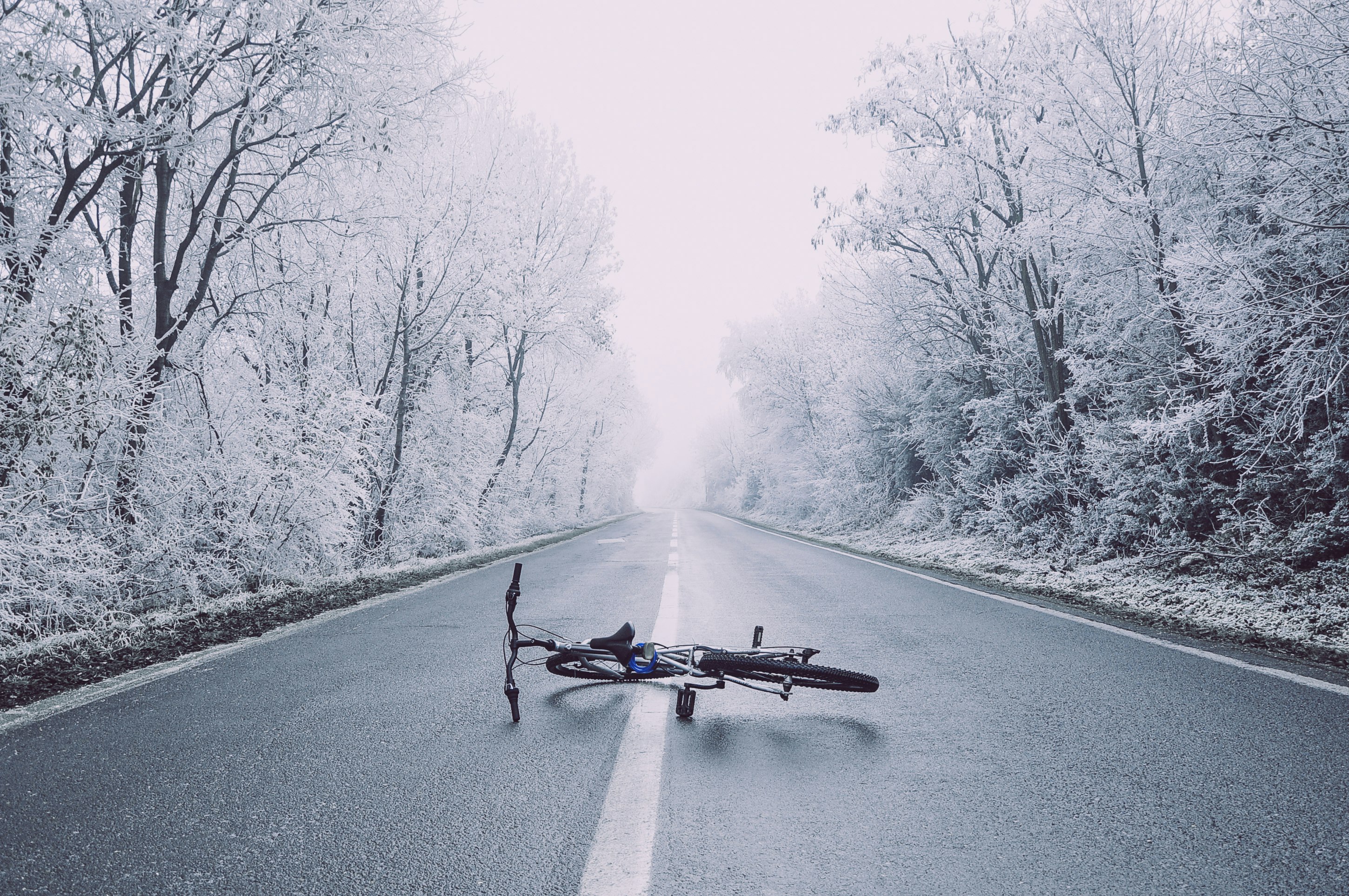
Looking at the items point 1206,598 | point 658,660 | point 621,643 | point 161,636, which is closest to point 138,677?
point 161,636

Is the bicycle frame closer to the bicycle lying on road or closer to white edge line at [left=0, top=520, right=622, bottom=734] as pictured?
the bicycle lying on road

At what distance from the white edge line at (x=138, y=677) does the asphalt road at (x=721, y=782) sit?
145mm

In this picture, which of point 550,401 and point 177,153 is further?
point 550,401

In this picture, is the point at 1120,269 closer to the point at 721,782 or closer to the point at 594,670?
the point at 594,670

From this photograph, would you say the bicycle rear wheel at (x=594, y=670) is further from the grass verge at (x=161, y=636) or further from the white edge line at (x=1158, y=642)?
the white edge line at (x=1158, y=642)

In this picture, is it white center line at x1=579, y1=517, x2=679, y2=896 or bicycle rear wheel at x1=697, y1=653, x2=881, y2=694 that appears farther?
bicycle rear wheel at x1=697, y1=653, x2=881, y2=694

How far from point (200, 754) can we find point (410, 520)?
12.3m

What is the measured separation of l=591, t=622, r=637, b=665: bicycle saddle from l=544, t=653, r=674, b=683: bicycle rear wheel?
212 mm

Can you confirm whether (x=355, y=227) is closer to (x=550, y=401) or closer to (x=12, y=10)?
(x=12, y=10)

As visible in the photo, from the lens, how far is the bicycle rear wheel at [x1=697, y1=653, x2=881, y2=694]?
3.36 metres

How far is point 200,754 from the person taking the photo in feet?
9.53

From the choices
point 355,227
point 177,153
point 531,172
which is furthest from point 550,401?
point 177,153

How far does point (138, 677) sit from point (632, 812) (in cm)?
387

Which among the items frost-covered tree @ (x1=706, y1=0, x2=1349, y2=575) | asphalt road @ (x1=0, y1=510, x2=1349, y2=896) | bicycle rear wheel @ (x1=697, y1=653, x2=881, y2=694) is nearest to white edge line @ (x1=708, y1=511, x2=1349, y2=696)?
asphalt road @ (x1=0, y1=510, x2=1349, y2=896)
